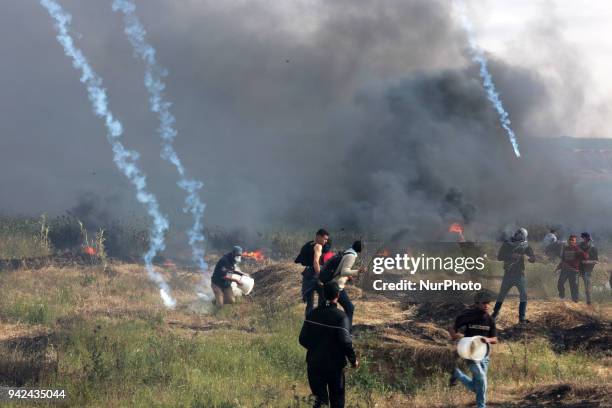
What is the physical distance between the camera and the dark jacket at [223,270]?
17.2 m

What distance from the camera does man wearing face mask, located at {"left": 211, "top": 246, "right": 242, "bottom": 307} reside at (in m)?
17.1

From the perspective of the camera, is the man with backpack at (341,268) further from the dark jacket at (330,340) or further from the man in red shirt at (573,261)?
the man in red shirt at (573,261)

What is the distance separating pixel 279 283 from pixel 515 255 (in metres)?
6.36

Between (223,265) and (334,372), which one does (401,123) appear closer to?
(223,265)

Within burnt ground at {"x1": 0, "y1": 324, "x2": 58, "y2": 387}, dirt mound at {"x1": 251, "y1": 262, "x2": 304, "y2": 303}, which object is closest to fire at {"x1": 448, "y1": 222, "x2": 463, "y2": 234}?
dirt mound at {"x1": 251, "y1": 262, "x2": 304, "y2": 303}

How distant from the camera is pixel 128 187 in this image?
35969mm

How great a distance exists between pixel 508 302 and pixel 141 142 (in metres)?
24.6

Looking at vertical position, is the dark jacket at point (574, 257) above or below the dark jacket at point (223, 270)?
above

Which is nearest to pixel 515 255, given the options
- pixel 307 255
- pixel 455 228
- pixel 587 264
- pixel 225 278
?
pixel 587 264

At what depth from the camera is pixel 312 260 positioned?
39.3ft

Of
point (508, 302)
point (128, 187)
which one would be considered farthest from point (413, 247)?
point (128, 187)

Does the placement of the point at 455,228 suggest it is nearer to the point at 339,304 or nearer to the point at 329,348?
the point at 339,304

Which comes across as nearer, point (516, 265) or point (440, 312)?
point (516, 265)

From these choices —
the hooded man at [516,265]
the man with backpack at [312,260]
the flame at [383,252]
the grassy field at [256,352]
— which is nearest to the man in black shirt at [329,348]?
the grassy field at [256,352]
